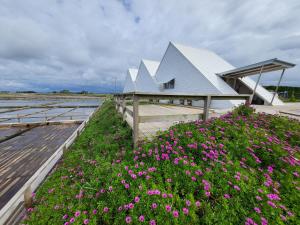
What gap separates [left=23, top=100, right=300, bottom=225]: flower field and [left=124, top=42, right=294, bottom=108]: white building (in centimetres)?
692

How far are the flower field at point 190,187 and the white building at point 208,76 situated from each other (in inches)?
273

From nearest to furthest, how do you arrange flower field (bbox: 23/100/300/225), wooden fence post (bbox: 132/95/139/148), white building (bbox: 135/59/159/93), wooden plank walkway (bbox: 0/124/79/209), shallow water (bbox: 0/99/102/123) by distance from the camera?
flower field (bbox: 23/100/300/225) → wooden fence post (bbox: 132/95/139/148) → wooden plank walkway (bbox: 0/124/79/209) → shallow water (bbox: 0/99/102/123) → white building (bbox: 135/59/159/93)

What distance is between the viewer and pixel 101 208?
153 cm

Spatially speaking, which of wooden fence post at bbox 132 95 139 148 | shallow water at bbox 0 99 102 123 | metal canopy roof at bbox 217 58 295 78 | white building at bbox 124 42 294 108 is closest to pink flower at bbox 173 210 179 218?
wooden fence post at bbox 132 95 139 148

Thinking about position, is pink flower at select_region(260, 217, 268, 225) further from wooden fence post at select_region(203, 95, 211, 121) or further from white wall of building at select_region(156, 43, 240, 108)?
white wall of building at select_region(156, 43, 240, 108)

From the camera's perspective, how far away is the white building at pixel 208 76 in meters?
9.83

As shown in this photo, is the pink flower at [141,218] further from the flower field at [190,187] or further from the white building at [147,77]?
the white building at [147,77]

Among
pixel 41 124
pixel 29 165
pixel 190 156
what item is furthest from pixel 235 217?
pixel 41 124

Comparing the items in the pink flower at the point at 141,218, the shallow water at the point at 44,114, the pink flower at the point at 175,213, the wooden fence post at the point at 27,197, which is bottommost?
the shallow water at the point at 44,114

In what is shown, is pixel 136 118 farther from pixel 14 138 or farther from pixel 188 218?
pixel 14 138

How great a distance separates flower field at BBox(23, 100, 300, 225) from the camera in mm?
1404

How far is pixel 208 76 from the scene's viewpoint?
1108 cm

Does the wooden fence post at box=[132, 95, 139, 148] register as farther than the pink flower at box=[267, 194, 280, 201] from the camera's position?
Yes

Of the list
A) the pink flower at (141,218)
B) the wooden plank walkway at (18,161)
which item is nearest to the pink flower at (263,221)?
the pink flower at (141,218)
